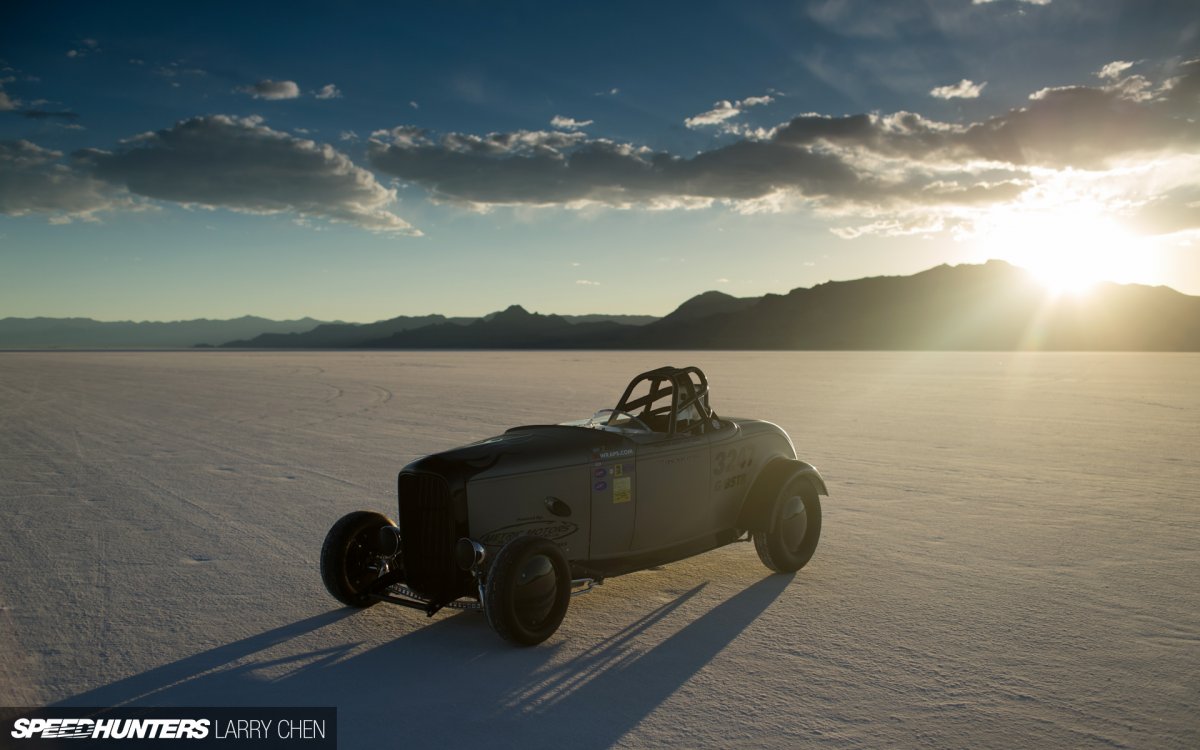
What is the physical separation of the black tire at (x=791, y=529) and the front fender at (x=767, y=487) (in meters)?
0.04

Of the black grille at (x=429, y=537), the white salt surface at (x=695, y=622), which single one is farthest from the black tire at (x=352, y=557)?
the black grille at (x=429, y=537)

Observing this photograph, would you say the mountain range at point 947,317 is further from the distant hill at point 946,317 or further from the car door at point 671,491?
the car door at point 671,491

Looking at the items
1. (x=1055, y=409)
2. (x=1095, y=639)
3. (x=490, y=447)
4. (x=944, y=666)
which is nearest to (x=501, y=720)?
(x=490, y=447)

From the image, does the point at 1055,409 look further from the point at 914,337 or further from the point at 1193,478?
the point at 914,337

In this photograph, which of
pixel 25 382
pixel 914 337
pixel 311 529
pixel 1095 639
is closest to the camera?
pixel 1095 639

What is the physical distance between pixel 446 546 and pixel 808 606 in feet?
8.89

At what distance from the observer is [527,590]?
535 centimetres

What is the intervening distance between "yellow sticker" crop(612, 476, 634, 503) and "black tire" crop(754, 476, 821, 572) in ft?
4.56

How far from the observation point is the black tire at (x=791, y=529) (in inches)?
272

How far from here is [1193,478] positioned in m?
11.1

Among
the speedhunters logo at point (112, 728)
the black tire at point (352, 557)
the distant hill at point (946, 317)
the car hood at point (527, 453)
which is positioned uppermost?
the distant hill at point (946, 317)

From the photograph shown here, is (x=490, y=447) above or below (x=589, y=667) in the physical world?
above

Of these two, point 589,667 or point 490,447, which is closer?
point 589,667

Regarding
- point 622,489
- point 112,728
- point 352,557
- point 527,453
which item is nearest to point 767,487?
point 622,489
